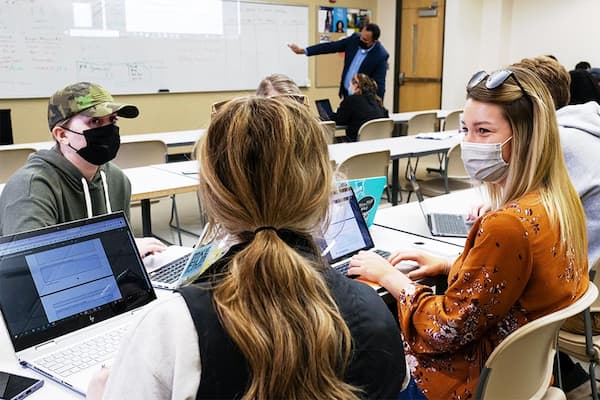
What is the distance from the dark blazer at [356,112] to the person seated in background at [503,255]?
3.60 meters

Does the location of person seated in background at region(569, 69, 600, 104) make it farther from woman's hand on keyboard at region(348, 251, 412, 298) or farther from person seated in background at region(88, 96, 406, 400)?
person seated in background at region(88, 96, 406, 400)

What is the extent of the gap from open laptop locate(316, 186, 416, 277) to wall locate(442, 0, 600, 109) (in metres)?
6.08

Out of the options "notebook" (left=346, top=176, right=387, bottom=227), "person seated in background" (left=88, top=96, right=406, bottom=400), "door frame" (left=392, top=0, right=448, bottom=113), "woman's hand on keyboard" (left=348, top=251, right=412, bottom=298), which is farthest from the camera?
Result: "door frame" (left=392, top=0, right=448, bottom=113)

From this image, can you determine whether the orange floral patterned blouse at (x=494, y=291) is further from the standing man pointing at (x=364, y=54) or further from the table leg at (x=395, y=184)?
the standing man pointing at (x=364, y=54)

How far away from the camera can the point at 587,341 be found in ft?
5.81

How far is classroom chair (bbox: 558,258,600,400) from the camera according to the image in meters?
1.75

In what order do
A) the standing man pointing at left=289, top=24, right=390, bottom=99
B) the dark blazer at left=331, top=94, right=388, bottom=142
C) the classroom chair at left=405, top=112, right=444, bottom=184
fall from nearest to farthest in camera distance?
the dark blazer at left=331, top=94, right=388, bottom=142
the classroom chair at left=405, top=112, right=444, bottom=184
the standing man pointing at left=289, top=24, right=390, bottom=99

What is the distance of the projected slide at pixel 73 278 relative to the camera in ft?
4.19

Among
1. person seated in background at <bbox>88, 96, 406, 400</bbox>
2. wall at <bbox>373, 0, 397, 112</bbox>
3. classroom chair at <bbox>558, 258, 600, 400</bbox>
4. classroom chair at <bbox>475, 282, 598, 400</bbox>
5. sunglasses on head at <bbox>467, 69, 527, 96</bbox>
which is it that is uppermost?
wall at <bbox>373, 0, 397, 112</bbox>

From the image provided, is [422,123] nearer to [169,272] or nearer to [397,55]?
[397,55]

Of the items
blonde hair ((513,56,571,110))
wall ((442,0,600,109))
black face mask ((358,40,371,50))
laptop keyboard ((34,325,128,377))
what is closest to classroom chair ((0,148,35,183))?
laptop keyboard ((34,325,128,377))

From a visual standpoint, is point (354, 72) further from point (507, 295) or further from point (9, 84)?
point (507, 295)

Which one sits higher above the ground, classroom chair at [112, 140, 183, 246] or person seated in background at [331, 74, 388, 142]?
person seated in background at [331, 74, 388, 142]

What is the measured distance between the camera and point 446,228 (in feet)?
7.26
